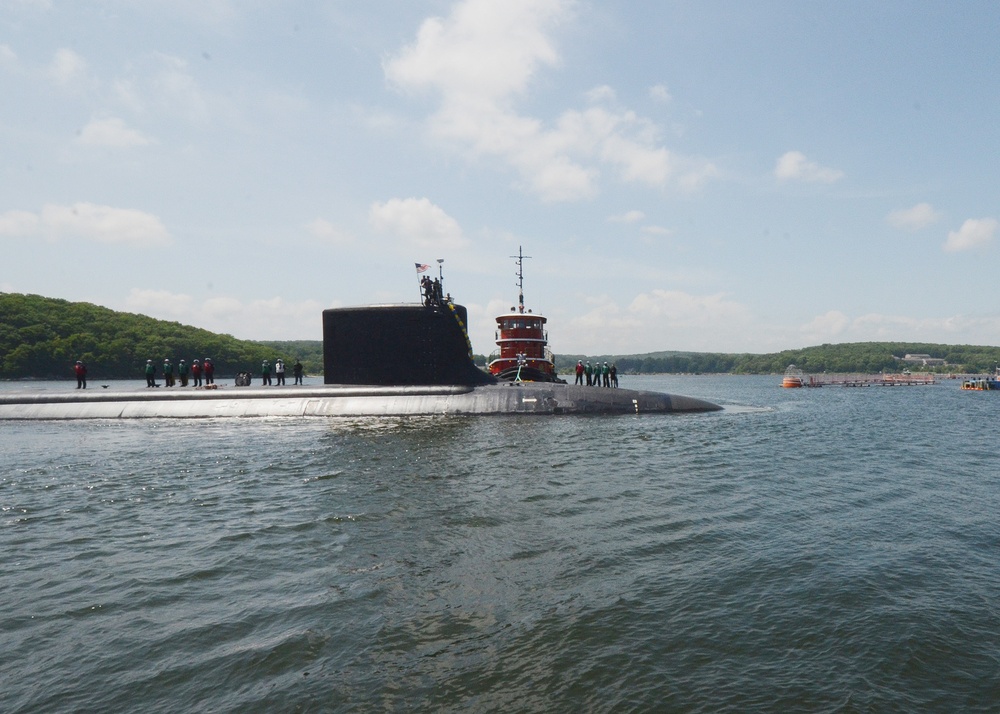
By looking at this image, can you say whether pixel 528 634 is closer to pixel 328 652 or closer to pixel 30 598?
pixel 328 652

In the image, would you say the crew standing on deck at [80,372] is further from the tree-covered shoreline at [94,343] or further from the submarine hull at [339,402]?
the tree-covered shoreline at [94,343]

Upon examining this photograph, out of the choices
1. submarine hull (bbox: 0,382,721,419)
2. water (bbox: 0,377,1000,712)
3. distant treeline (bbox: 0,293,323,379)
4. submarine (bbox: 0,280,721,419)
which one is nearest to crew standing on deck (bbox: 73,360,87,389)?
submarine hull (bbox: 0,382,721,419)

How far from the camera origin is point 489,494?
10.0m

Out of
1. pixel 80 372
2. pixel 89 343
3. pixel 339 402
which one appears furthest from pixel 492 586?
pixel 89 343

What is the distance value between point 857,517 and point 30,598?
10.8 metres

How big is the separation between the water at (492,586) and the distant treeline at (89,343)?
248 ft

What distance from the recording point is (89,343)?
289 feet

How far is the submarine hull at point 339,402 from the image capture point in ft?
A: 66.5

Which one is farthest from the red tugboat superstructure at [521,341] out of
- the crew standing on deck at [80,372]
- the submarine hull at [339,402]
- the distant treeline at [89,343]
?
Answer: the distant treeline at [89,343]

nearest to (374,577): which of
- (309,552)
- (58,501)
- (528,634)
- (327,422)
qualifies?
(309,552)

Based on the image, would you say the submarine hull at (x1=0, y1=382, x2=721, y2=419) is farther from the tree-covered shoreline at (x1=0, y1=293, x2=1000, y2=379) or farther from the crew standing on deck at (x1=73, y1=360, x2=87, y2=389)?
the tree-covered shoreline at (x1=0, y1=293, x2=1000, y2=379)

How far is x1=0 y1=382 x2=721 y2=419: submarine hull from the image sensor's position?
2028 centimetres

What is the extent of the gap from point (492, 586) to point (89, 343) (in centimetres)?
10290

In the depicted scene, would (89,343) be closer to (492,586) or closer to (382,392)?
(382,392)
